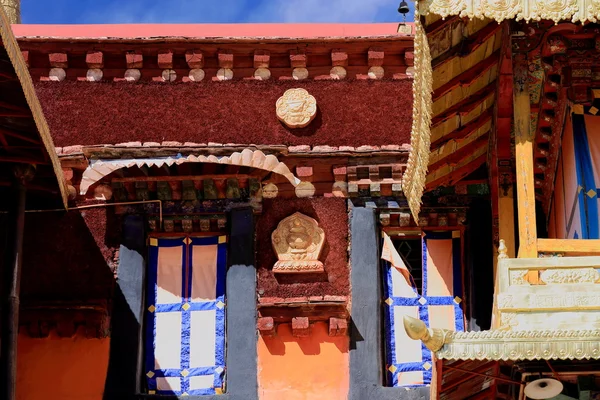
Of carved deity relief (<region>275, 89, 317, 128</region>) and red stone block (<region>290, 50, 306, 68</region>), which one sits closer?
carved deity relief (<region>275, 89, 317, 128</region>)

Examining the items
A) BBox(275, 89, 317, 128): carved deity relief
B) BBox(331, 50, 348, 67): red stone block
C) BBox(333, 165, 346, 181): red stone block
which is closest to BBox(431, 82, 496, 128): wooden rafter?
BBox(333, 165, 346, 181): red stone block

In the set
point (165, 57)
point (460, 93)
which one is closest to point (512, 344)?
point (460, 93)

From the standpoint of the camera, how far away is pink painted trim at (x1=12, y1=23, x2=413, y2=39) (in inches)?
696

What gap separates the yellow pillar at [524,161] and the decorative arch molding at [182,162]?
3587 mm

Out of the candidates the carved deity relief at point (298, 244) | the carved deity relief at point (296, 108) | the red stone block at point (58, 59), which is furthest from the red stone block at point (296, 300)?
the red stone block at point (58, 59)

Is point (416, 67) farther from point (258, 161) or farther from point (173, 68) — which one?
point (173, 68)

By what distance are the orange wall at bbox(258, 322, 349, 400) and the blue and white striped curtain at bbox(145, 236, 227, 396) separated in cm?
50

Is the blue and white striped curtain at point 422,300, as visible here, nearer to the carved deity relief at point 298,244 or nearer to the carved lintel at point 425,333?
the carved deity relief at point 298,244

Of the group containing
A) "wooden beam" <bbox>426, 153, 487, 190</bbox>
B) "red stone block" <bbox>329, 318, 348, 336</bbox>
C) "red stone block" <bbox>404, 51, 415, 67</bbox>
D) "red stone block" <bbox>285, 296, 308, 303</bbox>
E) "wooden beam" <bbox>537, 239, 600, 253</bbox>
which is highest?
"red stone block" <bbox>404, 51, 415, 67</bbox>

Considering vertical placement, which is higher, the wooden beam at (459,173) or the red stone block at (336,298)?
the wooden beam at (459,173)

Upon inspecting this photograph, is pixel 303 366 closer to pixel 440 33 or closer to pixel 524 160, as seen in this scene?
pixel 524 160

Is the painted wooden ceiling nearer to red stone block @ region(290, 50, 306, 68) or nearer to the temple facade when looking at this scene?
the temple facade

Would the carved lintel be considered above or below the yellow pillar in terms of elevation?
below

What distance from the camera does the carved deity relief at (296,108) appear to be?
17250 millimetres
